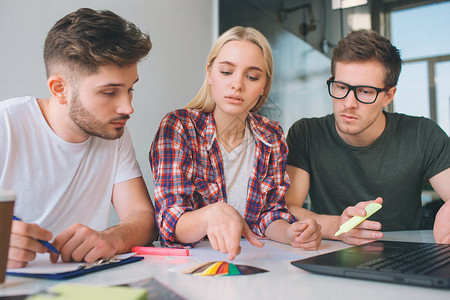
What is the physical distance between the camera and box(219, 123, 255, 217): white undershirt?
1.37 meters

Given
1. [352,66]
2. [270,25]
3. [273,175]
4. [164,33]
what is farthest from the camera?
[270,25]

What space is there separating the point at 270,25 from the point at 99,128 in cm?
186

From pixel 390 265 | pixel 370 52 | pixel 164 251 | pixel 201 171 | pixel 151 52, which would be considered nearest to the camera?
pixel 390 265

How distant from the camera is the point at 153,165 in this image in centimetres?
121

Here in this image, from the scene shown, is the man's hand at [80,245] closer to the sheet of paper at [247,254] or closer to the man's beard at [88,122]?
the sheet of paper at [247,254]

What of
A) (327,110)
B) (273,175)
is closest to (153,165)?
(273,175)

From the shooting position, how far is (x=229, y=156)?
1.41 m

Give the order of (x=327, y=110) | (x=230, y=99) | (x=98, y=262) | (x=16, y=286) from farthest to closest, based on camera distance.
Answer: (x=327, y=110) < (x=230, y=99) < (x=98, y=262) < (x=16, y=286)

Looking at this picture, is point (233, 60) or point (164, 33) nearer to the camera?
point (233, 60)

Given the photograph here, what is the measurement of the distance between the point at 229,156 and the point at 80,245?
0.69 metres

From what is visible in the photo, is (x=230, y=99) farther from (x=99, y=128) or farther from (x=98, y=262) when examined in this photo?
(x=98, y=262)

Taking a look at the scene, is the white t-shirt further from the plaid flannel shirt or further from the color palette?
the color palette

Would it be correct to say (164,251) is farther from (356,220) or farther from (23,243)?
(356,220)

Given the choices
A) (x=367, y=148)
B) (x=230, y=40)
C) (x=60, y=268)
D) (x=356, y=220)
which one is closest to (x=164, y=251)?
(x=60, y=268)
